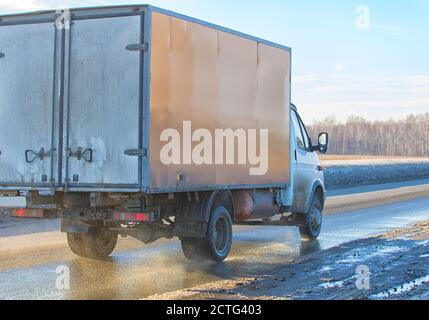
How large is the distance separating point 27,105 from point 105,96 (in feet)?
3.95

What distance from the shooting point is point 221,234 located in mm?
10375

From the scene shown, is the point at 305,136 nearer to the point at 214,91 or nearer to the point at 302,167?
the point at 302,167

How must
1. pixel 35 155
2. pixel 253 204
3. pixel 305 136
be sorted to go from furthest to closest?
pixel 305 136
pixel 253 204
pixel 35 155

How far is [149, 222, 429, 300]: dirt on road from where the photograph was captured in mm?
7648

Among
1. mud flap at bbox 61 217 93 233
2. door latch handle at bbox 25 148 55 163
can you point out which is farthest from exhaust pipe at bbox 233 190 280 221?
door latch handle at bbox 25 148 55 163

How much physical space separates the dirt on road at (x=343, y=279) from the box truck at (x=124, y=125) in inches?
54.5

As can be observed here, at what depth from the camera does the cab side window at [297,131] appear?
1274 centimetres

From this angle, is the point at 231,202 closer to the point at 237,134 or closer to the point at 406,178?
the point at 237,134

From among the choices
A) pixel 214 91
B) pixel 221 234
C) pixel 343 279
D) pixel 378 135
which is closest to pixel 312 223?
pixel 221 234

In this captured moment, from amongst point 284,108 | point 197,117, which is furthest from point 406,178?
point 197,117

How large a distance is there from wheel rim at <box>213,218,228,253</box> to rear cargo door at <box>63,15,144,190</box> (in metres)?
2.23

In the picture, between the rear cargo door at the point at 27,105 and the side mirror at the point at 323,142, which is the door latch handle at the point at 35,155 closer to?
the rear cargo door at the point at 27,105

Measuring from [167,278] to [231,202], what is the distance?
206 cm
